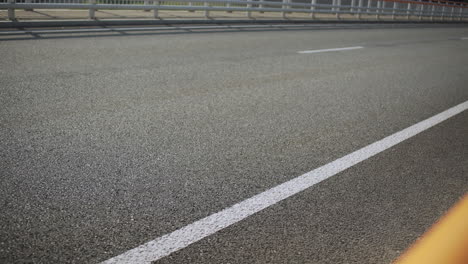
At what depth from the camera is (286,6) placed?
24.0 meters

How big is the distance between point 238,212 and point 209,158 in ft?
2.85

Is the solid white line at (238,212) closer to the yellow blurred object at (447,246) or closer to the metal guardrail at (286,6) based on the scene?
the yellow blurred object at (447,246)

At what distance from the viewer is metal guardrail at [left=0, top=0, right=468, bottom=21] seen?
1142cm

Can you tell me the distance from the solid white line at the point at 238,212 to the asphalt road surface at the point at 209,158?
0.17 ft

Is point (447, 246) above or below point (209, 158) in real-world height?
above

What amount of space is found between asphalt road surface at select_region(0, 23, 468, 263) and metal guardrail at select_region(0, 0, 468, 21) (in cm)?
484

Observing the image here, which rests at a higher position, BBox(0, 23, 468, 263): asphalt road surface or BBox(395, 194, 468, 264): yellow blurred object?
BBox(395, 194, 468, 264): yellow blurred object

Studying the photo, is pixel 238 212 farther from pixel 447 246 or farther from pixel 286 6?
pixel 286 6

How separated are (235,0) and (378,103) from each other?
1138cm

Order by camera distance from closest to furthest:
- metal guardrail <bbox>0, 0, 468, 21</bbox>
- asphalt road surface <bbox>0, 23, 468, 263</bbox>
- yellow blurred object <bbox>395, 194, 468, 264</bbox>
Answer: yellow blurred object <bbox>395, 194, 468, 264</bbox> → asphalt road surface <bbox>0, 23, 468, 263</bbox> → metal guardrail <bbox>0, 0, 468, 21</bbox>

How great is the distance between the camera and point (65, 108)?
4297 millimetres

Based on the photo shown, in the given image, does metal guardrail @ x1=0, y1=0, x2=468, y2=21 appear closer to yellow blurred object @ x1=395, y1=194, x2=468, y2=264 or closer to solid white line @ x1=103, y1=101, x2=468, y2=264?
solid white line @ x1=103, y1=101, x2=468, y2=264

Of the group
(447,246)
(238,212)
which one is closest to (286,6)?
(238,212)

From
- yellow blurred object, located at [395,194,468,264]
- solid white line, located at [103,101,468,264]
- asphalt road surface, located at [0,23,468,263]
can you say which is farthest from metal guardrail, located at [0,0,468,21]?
yellow blurred object, located at [395,194,468,264]
